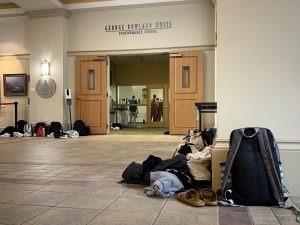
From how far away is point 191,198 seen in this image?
2.23m

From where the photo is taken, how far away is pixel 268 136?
216cm

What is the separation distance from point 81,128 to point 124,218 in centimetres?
703

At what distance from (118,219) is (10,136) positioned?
7674mm

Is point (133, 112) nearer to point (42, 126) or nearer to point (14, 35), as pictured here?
point (42, 126)

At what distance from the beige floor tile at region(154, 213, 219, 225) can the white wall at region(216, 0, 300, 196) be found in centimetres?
77

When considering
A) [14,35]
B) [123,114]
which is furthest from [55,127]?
[123,114]

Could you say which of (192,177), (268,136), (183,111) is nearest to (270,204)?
(268,136)

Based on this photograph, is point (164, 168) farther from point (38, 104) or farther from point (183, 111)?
point (38, 104)

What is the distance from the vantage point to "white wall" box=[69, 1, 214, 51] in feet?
27.0

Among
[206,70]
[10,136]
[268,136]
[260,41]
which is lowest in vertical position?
[10,136]

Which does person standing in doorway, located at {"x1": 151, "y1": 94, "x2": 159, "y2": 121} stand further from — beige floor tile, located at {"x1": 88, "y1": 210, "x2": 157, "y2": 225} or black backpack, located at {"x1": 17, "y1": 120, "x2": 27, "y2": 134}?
beige floor tile, located at {"x1": 88, "y1": 210, "x2": 157, "y2": 225}

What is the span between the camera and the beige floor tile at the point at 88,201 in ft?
6.99

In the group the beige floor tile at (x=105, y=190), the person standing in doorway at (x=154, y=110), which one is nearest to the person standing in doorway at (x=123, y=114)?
the person standing in doorway at (x=154, y=110)

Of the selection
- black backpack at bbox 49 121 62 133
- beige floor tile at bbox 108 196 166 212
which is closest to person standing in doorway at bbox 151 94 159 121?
black backpack at bbox 49 121 62 133
